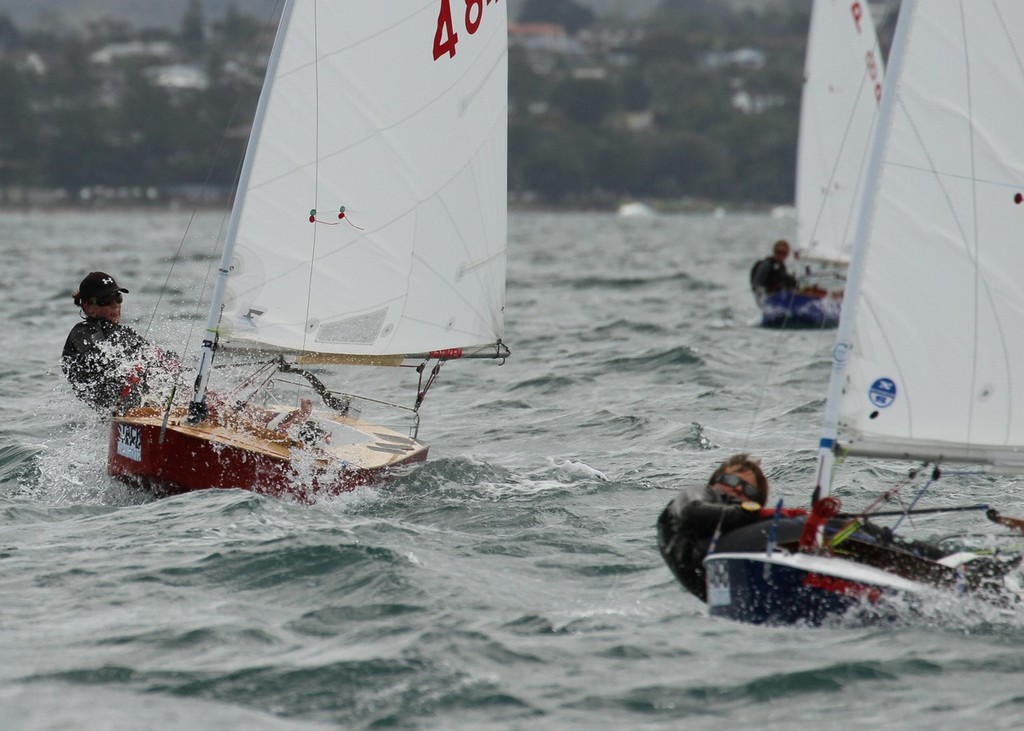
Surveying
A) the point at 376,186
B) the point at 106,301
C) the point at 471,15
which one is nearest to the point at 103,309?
the point at 106,301

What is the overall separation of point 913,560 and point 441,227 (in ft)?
14.7

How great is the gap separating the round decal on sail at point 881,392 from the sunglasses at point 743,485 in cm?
70

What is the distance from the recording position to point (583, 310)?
2417cm

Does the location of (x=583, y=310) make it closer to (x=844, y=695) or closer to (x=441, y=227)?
(x=441, y=227)

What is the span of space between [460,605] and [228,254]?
3.03m

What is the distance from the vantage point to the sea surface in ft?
18.9

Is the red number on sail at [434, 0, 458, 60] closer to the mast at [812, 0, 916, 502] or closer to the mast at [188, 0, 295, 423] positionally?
the mast at [188, 0, 295, 423]

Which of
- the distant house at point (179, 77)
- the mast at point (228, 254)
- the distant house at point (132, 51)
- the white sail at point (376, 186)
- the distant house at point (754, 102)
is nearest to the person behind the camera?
the mast at point (228, 254)

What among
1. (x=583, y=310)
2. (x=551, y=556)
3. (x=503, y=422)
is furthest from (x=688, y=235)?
(x=551, y=556)

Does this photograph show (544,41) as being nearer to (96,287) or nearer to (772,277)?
(772,277)

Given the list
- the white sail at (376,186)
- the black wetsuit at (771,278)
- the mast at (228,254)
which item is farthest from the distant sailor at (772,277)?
the mast at (228,254)

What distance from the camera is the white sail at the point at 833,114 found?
74.8 feet

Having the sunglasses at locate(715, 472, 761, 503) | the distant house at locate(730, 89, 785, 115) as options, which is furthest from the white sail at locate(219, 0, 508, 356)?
the distant house at locate(730, 89, 785, 115)

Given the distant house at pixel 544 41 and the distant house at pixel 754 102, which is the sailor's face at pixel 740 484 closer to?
the distant house at pixel 754 102
